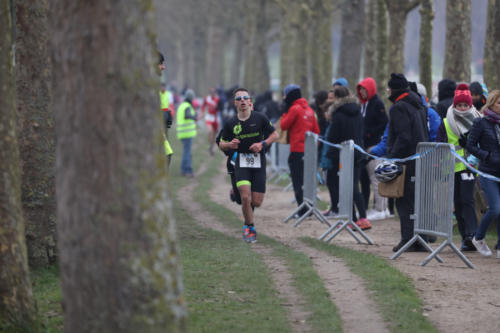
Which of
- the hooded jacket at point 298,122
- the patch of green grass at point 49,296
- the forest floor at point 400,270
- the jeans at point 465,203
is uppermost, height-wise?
the hooded jacket at point 298,122

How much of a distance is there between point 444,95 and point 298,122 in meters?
2.57

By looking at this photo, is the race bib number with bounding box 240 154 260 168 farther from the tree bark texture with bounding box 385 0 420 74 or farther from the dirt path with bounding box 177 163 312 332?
the tree bark texture with bounding box 385 0 420 74

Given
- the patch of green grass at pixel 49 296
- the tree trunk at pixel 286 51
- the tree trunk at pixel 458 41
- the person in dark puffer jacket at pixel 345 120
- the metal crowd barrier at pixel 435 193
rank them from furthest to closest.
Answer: the tree trunk at pixel 286 51
the tree trunk at pixel 458 41
the person in dark puffer jacket at pixel 345 120
the metal crowd barrier at pixel 435 193
the patch of green grass at pixel 49 296

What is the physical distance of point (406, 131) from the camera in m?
10.0

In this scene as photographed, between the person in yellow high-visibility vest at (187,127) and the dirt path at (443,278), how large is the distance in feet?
25.3

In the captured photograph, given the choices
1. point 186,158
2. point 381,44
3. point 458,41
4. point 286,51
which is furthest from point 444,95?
point 286,51

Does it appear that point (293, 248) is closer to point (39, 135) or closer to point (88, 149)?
point (39, 135)

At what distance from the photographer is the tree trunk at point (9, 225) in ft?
19.8

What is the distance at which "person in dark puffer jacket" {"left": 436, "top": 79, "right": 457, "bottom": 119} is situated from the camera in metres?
11.9

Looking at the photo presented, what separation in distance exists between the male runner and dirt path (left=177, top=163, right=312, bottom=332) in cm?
72

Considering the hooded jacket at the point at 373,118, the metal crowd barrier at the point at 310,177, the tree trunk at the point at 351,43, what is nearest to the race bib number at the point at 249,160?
the metal crowd barrier at the point at 310,177

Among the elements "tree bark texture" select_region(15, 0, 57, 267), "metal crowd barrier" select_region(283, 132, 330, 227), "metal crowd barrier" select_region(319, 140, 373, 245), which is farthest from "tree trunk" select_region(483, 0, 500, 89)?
"tree bark texture" select_region(15, 0, 57, 267)

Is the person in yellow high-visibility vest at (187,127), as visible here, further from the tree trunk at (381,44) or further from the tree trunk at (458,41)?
the tree trunk at (458,41)

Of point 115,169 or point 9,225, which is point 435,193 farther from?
point 115,169
